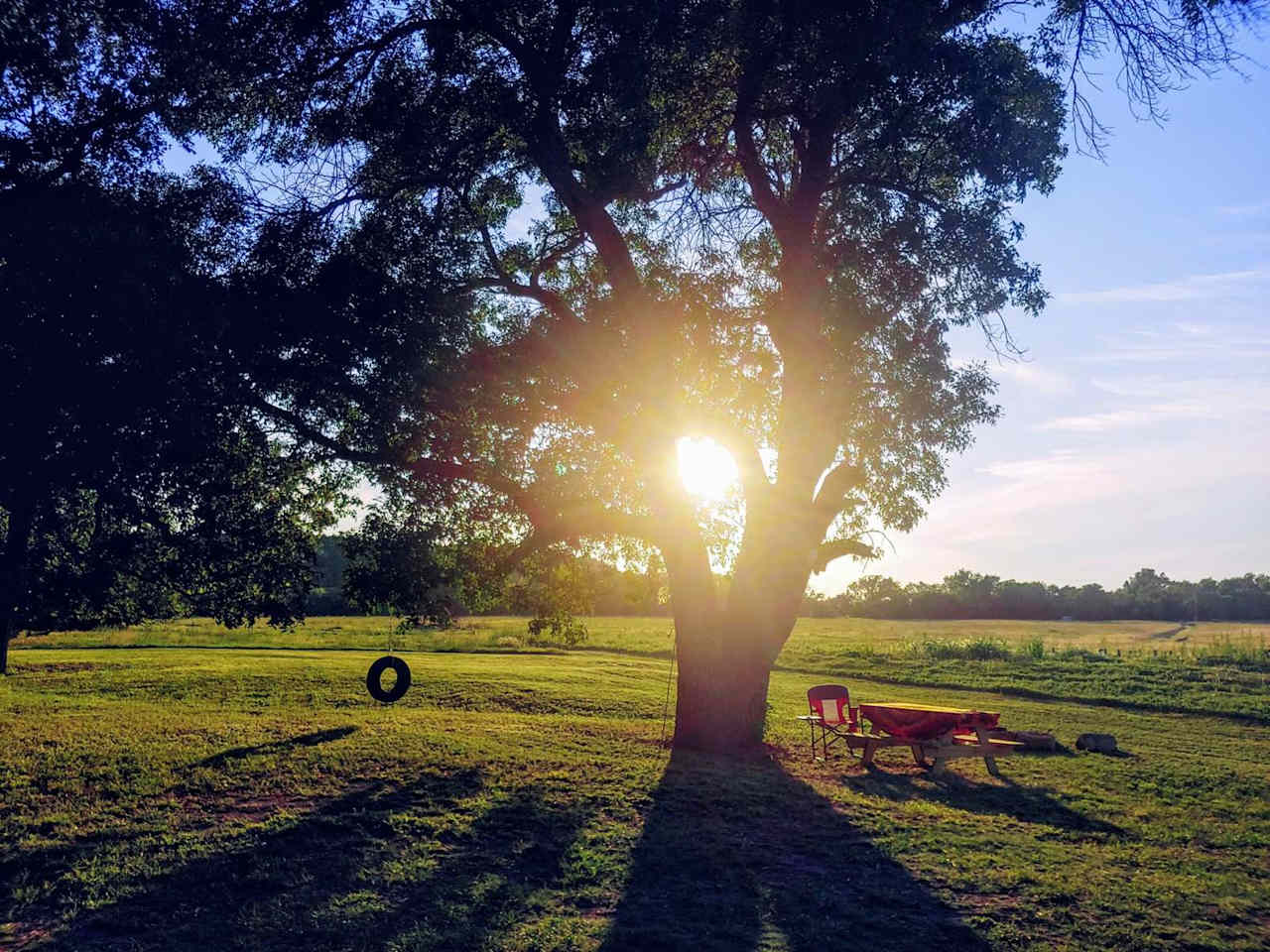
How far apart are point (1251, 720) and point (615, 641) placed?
1231 inches

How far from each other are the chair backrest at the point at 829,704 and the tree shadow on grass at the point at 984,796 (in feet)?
6.03

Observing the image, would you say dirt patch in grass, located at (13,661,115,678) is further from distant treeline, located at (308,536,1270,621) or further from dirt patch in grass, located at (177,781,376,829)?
distant treeline, located at (308,536,1270,621)

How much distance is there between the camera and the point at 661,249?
19.8 m

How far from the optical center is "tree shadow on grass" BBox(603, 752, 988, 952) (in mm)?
8188

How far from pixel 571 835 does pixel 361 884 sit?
274cm

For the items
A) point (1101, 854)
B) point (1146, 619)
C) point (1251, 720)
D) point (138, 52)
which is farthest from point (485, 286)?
point (1146, 619)

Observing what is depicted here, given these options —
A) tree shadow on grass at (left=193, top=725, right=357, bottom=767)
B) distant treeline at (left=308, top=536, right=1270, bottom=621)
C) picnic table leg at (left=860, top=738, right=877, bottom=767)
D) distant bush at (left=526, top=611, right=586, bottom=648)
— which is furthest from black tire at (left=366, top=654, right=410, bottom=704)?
distant treeline at (left=308, top=536, right=1270, bottom=621)

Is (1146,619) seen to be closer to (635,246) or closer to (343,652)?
(343,652)

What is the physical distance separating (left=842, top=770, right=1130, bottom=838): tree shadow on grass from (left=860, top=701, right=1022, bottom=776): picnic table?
0.44 meters

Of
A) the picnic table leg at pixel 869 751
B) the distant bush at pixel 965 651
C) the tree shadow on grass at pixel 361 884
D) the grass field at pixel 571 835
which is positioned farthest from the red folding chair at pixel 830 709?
the distant bush at pixel 965 651

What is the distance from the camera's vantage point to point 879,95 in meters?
15.3

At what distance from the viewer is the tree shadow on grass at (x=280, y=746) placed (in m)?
15.2

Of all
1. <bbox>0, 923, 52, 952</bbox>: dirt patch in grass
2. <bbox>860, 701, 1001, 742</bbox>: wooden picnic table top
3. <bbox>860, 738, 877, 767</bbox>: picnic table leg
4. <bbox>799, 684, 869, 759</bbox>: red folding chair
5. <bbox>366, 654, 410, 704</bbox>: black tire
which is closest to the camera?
<bbox>0, 923, 52, 952</bbox>: dirt patch in grass

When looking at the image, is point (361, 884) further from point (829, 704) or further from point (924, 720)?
point (829, 704)
